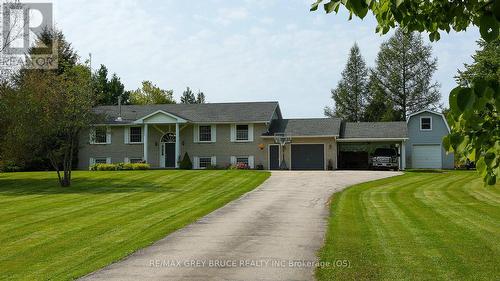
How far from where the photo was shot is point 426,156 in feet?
136

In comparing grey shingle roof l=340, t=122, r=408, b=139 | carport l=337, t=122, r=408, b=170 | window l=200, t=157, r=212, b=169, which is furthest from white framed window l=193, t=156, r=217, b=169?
grey shingle roof l=340, t=122, r=408, b=139

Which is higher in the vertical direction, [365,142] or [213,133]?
[213,133]

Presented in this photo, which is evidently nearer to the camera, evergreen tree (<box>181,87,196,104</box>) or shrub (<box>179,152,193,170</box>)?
shrub (<box>179,152,193,170</box>)

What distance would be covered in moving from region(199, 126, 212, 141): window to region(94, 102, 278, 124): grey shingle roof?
0.71 metres

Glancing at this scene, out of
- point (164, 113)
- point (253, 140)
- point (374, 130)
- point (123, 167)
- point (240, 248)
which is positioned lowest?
point (240, 248)

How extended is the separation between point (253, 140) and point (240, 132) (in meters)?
1.25

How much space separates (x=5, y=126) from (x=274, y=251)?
77.9 feet

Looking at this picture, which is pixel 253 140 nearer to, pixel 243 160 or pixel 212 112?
pixel 243 160

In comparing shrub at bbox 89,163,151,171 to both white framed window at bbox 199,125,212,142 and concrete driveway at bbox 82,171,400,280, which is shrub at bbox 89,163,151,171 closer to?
white framed window at bbox 199,125,212,142

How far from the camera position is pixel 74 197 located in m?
21.7

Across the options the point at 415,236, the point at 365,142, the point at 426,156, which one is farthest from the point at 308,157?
the point at 415,236

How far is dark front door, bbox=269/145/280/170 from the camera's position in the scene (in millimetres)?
40031

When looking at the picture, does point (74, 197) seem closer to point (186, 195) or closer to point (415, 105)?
point (186, 195)

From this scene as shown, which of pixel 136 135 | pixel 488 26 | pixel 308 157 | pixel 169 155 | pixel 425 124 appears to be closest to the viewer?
pixel 488 26
